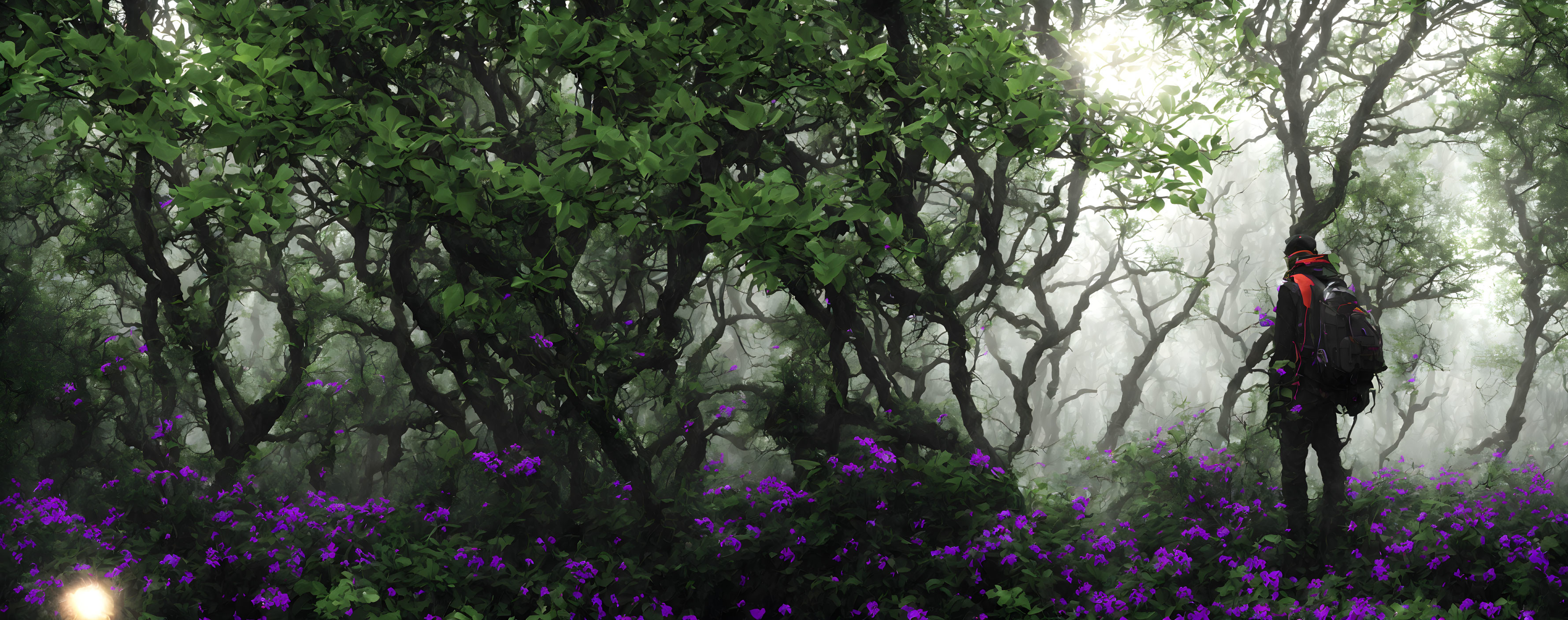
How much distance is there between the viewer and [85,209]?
940 centimetres

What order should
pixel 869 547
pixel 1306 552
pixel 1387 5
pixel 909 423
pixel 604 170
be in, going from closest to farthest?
1. pixel 604 170
2. pixel 869 547
3. pixel 1306 552
4. pixel 909 423
5. pixel 1387 5

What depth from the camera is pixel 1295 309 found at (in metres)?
5.46

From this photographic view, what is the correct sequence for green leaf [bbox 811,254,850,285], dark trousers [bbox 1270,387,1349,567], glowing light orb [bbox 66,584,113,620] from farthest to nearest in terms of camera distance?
dark trousers [bbox 1270,387,1349,567] < glowing light orb [bbox 66,584,113,620] < green leaf [bbox 811,254,850,285]

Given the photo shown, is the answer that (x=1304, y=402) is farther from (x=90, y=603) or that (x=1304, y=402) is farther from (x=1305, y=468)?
(x=90, y=603)

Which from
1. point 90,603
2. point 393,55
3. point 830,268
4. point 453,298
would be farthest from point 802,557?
point 90,603

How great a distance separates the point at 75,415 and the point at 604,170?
6.03 meters

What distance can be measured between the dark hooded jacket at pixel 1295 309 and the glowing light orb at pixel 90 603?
22.1 ft

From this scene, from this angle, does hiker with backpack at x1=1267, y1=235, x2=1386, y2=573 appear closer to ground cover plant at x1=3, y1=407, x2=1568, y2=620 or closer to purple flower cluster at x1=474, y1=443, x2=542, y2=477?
ground cover plant at x1=3, y1=407, x2=1568, y2=620

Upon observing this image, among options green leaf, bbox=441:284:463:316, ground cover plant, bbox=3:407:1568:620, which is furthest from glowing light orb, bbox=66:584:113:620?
green leaf, bbox=441:284:463:316

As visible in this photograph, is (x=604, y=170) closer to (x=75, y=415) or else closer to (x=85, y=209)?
(x=75, y=415)

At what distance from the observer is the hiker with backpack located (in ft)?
17.3

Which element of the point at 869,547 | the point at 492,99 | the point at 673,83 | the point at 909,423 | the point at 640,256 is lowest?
→ the point at 869,547

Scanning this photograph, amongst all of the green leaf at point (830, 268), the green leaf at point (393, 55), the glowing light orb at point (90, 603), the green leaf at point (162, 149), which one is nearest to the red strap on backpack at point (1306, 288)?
the green leaf at point (830, 268)

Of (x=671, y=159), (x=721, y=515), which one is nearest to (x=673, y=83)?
(x=671, y=159)
